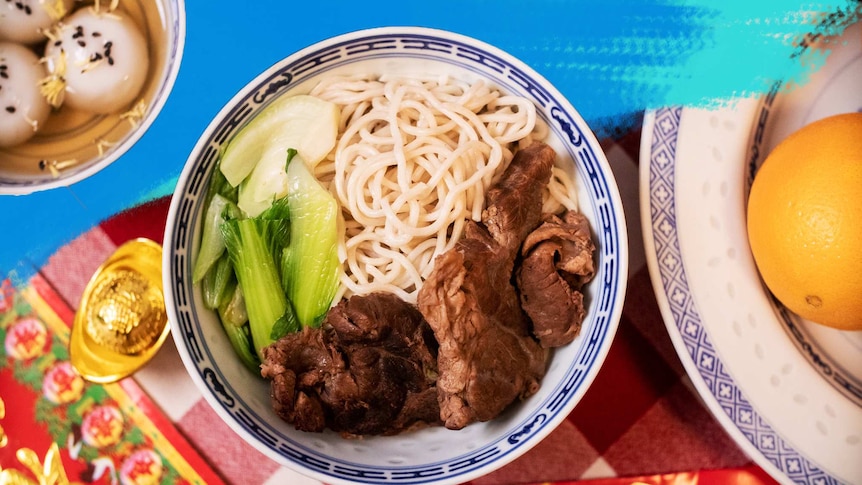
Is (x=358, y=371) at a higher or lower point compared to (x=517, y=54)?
lower

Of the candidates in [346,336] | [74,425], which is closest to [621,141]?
[346,336]

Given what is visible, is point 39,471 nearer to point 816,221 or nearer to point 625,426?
point 625,426

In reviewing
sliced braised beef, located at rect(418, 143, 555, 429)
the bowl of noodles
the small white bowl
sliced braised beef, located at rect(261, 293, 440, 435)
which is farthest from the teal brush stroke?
sliced braised beef, located at rect(261, 293, 440, 435)

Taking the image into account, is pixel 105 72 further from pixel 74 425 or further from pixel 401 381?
pixel 401 381

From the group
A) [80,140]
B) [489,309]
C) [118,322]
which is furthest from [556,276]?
[80,140]

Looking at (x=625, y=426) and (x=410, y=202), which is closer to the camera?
(x=410, y=202)

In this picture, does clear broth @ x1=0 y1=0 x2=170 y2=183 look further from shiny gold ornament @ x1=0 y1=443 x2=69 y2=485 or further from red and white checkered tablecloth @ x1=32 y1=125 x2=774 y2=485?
shiny gold ornament @ x1=0 y1=443 x2=69 y2=485

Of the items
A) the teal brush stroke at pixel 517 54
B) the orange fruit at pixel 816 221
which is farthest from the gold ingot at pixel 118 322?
the orange fruit at pixel 816 221
